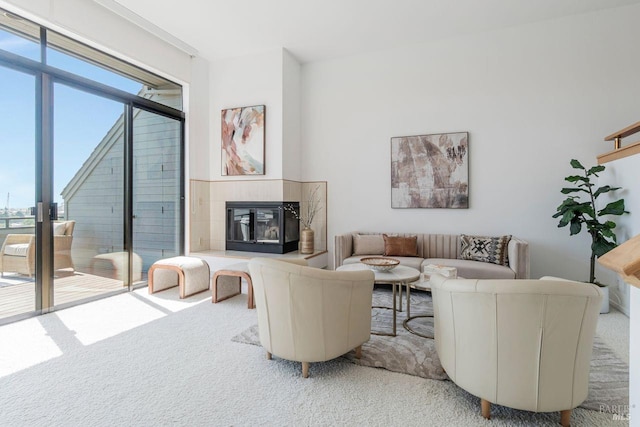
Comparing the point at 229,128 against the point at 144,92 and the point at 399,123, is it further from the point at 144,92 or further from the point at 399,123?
the point at 399,123

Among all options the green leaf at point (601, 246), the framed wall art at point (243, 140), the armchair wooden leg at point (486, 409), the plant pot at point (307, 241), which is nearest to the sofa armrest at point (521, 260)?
the green leaf at point (601, 246)

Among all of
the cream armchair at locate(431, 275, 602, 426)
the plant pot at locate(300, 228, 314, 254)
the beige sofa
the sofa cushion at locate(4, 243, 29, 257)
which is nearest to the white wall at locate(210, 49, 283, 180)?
the plant pot at locate(300, 228, 314, 254)

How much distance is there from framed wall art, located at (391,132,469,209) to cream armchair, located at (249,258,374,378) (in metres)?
2.90

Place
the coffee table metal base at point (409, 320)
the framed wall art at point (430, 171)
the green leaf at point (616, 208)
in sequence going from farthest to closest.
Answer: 1. the framed wall art at point (430, 171)
2. the green leaf at point (616, 208)
3. the coffee table metal base at point (409, 320)

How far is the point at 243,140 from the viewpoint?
18.0 ft

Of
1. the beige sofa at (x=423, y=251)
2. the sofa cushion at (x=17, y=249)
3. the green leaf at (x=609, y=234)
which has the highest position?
the green leaf at (x=609, y=234)

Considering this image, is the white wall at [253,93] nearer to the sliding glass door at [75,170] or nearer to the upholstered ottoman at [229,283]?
the sliding glass door at [75,170]

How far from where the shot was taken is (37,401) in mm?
2023

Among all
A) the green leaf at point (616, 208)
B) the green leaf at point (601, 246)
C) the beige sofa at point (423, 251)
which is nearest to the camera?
the green leaf at point (616, 208)

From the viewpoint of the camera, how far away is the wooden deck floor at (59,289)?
3320 mm

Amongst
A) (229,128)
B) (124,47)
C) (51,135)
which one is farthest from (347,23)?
(51,135)

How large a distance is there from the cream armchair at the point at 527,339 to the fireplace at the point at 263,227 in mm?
3653

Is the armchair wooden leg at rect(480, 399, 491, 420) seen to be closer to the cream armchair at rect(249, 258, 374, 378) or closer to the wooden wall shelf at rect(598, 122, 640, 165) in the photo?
the cream armchair at rect(249, 258, 374, 378)

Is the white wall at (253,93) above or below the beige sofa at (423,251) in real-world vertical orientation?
above
